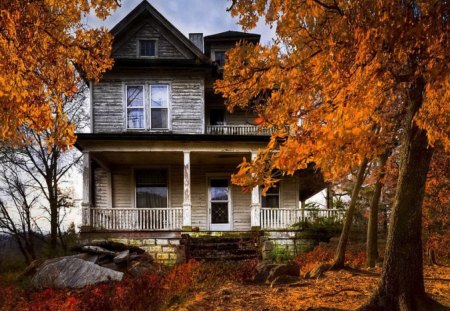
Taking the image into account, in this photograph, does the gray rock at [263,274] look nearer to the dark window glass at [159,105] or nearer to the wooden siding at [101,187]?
the dark window glass at [159,105]

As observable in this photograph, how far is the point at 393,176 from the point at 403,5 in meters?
8.14

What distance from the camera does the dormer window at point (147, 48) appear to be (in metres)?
19.5

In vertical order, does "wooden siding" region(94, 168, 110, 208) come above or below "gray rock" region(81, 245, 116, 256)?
above

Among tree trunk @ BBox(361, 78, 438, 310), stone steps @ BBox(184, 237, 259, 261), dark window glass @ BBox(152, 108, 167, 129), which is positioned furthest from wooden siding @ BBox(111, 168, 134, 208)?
tree trunk @ BBox(361, 78, 438, 310)

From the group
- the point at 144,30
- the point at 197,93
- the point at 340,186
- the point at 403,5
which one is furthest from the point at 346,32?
the point at 340,186

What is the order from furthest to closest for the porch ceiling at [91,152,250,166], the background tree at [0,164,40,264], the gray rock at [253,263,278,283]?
1. the background tree at [0,164,40,264]
2. the porch ceiling at [91,152,250,166]
3. the gray rock at [253,263,278,283]

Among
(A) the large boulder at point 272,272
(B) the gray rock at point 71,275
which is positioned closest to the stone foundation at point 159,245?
(B) the gray rock at point 71,275

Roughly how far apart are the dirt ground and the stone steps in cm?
518

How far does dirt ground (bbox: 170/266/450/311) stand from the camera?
6.89m

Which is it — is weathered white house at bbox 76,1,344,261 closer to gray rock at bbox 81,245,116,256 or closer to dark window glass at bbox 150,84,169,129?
dark window glass at bbox 150,84,169,129

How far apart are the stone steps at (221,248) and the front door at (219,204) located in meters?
3.98

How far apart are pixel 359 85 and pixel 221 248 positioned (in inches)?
395

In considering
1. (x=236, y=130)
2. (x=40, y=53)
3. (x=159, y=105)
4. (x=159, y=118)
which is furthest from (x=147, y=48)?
(x=40, y=53)

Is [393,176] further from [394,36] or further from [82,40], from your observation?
[82,40]
